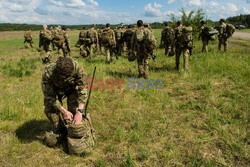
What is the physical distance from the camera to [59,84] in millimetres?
3916

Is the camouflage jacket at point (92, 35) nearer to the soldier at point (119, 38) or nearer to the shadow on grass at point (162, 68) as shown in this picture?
the soldier at point (119, 38)

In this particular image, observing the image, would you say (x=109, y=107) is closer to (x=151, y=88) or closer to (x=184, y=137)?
(x=151, y=88)

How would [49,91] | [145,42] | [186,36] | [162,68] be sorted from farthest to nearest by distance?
[162,68] < [186,36] < [145,42] < [49,91]

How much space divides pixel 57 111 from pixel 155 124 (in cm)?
204

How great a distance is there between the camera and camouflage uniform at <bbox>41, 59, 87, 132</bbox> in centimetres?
390

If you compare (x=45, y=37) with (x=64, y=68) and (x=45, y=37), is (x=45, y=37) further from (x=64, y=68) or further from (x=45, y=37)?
(x=64, y=68)

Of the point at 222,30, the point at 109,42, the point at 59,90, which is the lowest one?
the point at 59,90

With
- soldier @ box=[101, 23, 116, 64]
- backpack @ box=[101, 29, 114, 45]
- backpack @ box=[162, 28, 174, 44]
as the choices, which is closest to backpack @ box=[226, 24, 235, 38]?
backpack @ box=[162, 28, 174, 44]

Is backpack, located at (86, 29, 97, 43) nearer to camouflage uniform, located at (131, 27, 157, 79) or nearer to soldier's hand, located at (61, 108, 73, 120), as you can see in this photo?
camouflage uniform, located at (131, 27, 157, 79)

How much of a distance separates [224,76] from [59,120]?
5.65 m

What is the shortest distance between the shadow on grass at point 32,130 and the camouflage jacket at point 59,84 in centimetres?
107

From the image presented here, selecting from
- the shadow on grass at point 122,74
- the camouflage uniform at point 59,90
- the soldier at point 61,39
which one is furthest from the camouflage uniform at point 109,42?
the camouflage uniform at point 59,90

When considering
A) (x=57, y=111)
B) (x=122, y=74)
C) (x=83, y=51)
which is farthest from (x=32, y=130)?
(x=83, y=51)

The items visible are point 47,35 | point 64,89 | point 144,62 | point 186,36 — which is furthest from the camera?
point 47,35
